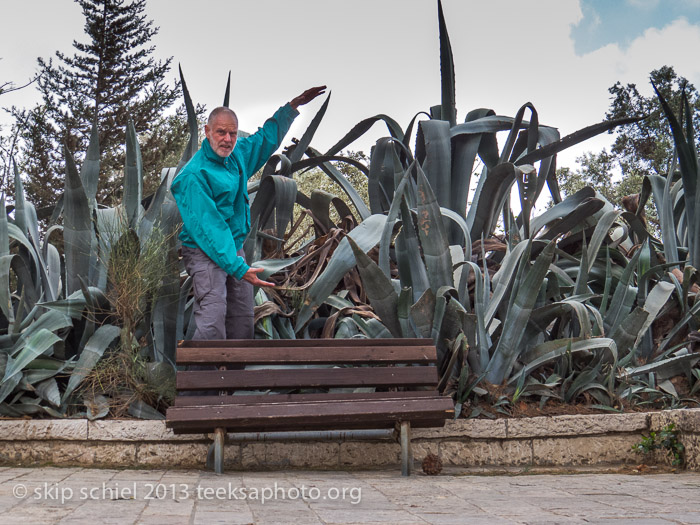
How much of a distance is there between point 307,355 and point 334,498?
88 cm

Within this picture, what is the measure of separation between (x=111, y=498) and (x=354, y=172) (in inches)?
883

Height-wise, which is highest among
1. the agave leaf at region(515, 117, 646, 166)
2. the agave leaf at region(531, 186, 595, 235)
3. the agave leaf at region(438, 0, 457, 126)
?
the agave leaf at region(438, 0, 457, 126)

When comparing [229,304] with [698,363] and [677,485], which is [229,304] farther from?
[698,363]

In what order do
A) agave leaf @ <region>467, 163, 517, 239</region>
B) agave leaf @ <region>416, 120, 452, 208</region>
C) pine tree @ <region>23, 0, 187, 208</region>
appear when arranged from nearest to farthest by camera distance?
agave leaf @ <region>467, 163, 517, 239</region>
agave leaf @ <region>416, 120, 452, 208</region>
pine tree @ <region>23, 0, 187, 208</region>

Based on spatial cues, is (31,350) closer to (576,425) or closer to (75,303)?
(75,303)

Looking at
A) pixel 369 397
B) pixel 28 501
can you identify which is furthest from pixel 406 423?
pixel 28 501

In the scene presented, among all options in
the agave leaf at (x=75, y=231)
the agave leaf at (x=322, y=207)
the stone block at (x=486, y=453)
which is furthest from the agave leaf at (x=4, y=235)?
the stone block at (x=486, y=453)

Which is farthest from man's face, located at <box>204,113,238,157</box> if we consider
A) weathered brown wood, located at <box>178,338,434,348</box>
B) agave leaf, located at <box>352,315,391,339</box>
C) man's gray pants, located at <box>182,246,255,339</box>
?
agave leaf, located at <box>352,315,391,339</box>

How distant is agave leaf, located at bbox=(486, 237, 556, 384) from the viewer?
3.77m

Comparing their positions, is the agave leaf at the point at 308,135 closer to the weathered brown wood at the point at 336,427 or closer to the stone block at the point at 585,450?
the weathered brown wood at the point at 336,427

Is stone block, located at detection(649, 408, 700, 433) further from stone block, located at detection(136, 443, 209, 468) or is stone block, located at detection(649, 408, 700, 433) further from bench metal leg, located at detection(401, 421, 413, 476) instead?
stone block, located at detection(136, 443, 209, 468)

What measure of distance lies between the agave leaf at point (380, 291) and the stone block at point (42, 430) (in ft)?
5.04

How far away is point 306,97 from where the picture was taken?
4.07 metres

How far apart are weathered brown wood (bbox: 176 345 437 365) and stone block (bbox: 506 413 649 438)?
1.96 ft
